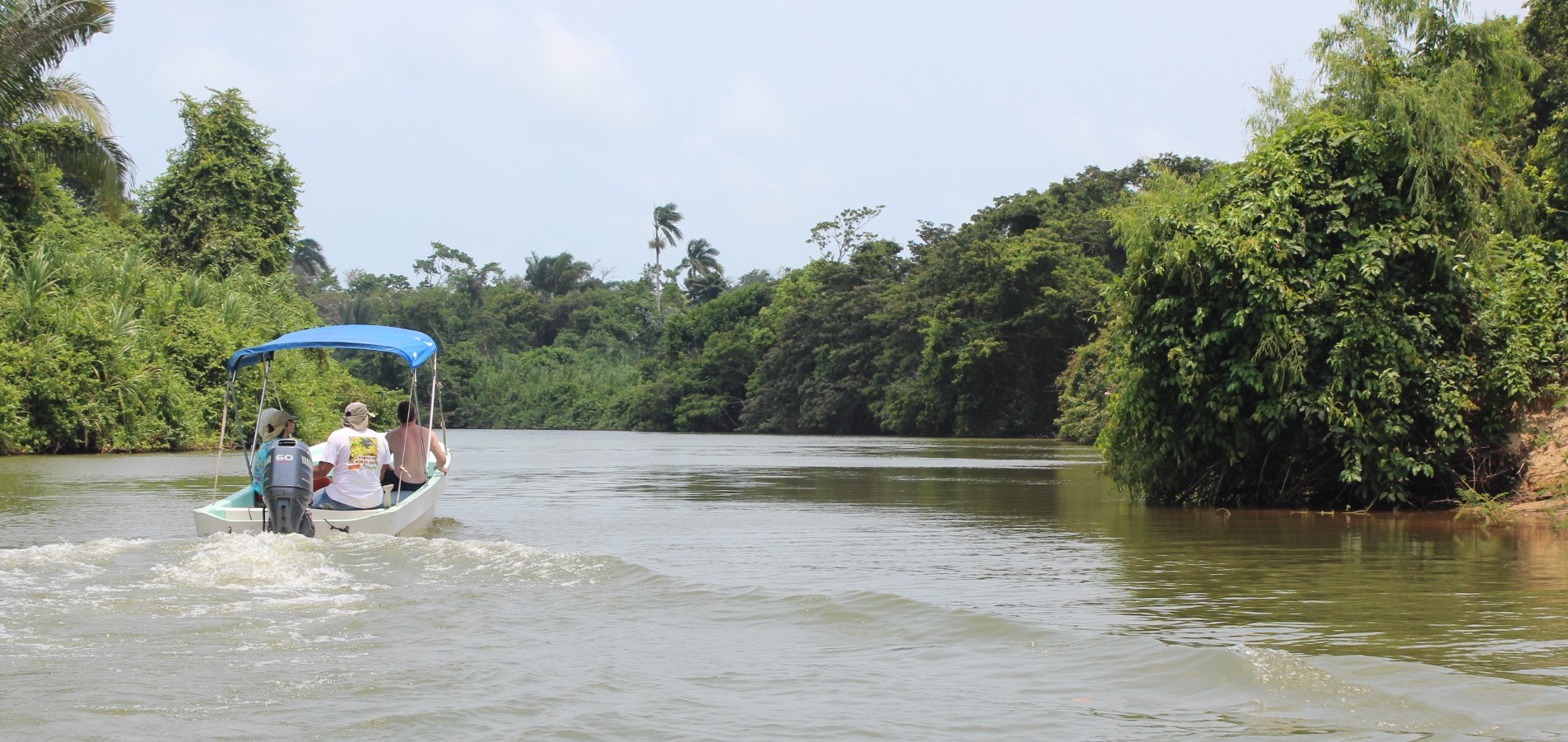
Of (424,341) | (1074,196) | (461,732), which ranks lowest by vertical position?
(461,732)

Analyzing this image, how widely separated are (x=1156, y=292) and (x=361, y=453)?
875cm

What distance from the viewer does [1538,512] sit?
13.6 metres

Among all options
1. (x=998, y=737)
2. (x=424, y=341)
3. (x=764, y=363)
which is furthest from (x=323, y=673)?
(x=764, y=363)

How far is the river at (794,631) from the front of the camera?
5.48 metres

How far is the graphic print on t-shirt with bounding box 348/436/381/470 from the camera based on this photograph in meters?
12.1

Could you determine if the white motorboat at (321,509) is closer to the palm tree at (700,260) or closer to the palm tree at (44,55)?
the palm tree at (44,55)

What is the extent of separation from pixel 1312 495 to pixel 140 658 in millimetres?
12944

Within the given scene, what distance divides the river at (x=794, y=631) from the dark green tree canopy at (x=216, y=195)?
32579mm

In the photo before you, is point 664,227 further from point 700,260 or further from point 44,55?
point 44,55

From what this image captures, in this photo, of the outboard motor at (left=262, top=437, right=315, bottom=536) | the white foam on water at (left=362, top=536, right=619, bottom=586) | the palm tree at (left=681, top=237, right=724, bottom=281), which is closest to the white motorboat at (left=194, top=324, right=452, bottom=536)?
the outboard motor at (left=262, top=437, right=315, bottom=536)

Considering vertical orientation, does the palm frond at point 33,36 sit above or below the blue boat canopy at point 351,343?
above

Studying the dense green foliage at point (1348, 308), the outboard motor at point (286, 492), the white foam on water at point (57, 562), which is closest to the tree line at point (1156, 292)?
the dense green foliage at point (1348, 308)

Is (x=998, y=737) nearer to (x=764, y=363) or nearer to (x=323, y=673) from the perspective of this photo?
(x=323, y=673)

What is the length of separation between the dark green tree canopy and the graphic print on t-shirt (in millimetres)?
35042
